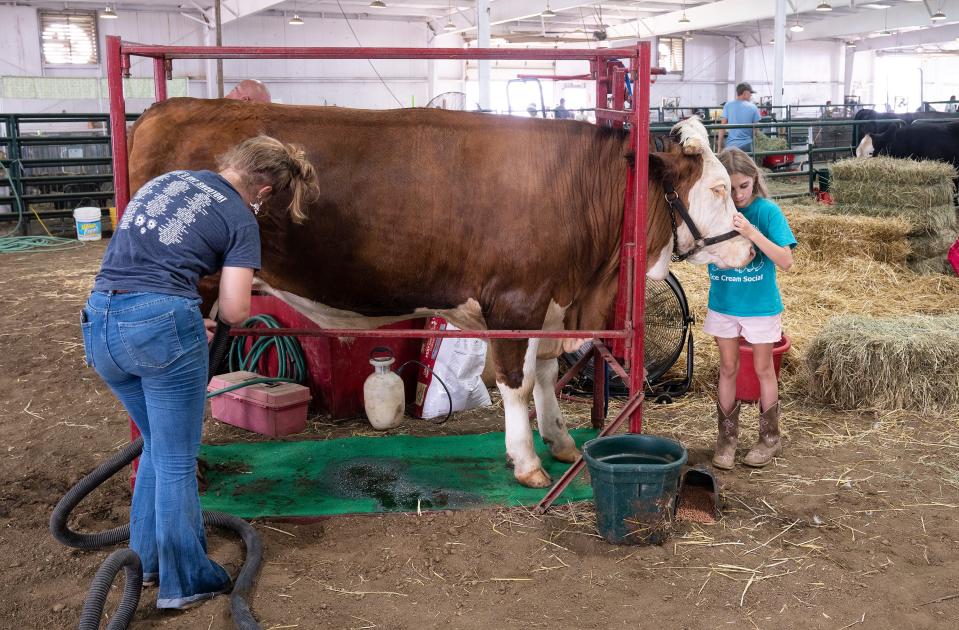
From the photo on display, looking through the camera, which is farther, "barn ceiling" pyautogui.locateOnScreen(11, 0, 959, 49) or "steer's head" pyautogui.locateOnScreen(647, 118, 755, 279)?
"barn ceiling" pyautogui.locateOnScreen(11, 0, 959, 49)

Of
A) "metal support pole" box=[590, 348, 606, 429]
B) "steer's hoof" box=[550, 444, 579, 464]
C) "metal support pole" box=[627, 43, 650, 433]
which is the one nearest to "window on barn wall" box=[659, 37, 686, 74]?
"metal support pole" box=[590, 348, 606, 429]

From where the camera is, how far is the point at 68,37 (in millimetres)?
24688

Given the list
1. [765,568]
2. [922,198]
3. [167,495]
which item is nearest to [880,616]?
[765,568]

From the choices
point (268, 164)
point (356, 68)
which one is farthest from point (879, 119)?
point (356, 68)

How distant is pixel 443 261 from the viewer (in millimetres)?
3945

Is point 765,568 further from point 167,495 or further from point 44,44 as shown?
point 44,44

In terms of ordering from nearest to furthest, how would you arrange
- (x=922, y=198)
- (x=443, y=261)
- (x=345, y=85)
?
(x=443, y=261) → (x=922, y=198) → (x=345, y=85)

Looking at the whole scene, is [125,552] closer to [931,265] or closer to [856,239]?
[856,239]

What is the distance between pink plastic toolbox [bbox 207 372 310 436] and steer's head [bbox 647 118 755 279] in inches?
90.8

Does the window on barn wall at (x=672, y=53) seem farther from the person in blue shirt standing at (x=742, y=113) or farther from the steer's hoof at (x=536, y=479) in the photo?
the steer's hoof at (x=536, y=479)

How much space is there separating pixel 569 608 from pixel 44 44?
86.9 feet

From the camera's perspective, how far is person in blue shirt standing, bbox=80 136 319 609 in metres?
2.73

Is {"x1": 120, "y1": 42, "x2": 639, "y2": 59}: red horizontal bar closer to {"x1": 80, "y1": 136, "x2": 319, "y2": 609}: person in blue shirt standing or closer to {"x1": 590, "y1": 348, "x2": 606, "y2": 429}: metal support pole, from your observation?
{"x1": 80, "y1": 136, "x2": 319, "y2": 609}: person in blue shirt standing

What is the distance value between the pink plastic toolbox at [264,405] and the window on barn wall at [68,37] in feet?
77.2
